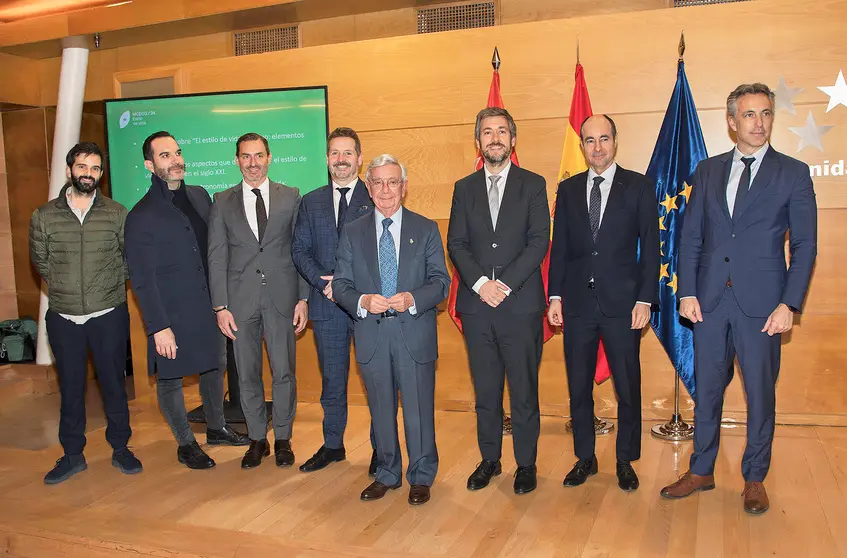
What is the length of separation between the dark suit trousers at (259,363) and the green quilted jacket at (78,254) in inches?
27.3

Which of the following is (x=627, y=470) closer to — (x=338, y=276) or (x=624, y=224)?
(x=624, y=224)

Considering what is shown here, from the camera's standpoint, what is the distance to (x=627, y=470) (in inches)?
136

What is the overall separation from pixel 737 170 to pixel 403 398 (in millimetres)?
1809

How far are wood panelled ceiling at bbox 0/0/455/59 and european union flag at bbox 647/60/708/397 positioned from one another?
6.35 ft

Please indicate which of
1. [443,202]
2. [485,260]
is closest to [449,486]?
[485,260]

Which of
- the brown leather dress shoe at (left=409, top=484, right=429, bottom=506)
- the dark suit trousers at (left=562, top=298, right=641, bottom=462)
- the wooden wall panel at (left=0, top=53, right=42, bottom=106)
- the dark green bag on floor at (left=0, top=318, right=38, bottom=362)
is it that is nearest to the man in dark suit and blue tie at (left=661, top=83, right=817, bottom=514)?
the dark suit trousers at (left=562, top=298, right=641, bottom=462)

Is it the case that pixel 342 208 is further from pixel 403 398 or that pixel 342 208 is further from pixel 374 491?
pixel 374 491

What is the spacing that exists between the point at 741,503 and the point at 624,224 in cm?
134

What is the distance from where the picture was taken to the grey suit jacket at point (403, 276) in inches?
129

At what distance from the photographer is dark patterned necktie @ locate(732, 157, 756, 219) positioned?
3.16m

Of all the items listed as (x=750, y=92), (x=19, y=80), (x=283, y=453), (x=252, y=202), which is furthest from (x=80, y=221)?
(x=19, y=80)

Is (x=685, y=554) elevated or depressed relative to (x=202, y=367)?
depressed

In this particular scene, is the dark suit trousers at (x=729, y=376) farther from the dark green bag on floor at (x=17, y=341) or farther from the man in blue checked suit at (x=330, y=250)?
the dark green bag on floor at (x=17, y=341)

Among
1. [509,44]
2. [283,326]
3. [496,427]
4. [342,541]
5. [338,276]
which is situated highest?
[509,44]
